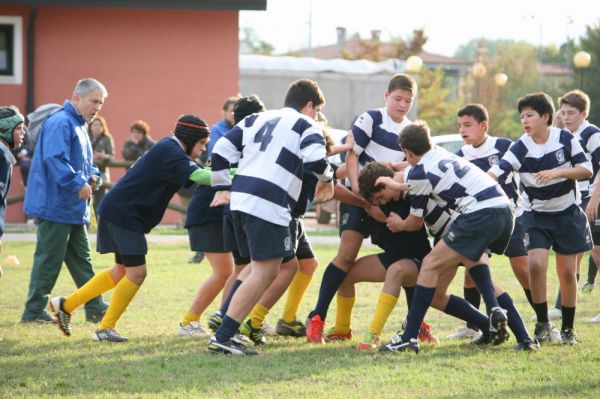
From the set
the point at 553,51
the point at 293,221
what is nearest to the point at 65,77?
the point at 293,221

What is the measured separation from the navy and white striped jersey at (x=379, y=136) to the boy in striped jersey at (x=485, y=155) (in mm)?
622

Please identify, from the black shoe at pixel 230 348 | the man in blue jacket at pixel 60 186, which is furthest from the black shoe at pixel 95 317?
the black shoe at pixel 230 348

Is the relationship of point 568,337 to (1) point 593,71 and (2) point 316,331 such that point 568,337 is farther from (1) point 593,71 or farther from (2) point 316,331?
(1) point 593,71

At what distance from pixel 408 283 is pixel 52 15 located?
593 inches

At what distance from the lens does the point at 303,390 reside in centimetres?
595

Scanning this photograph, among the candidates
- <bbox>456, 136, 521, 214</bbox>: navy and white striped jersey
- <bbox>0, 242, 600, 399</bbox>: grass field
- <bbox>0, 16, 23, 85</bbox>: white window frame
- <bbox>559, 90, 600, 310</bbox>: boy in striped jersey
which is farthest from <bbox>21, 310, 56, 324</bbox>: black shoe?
<bbox>0, 16, 23, 85</bbox>: white window frame

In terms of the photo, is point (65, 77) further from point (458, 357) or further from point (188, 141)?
point (458, 357)

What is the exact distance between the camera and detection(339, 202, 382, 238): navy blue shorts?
7898mm

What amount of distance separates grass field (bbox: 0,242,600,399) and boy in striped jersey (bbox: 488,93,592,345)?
1.25 feet

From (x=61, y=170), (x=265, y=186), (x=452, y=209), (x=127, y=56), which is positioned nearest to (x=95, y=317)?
(x=61, y=170)

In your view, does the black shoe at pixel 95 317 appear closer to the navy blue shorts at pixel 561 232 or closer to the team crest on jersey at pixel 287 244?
the team crest on jersey at pixel 287 244

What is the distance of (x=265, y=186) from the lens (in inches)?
278

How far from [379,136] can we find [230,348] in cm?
201

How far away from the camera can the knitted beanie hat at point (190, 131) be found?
7.81 meters
